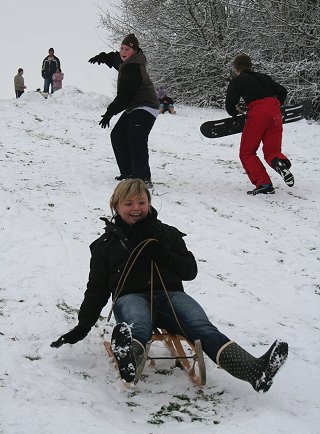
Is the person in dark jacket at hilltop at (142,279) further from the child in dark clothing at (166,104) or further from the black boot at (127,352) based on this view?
the child in dark clothing at (166,104)

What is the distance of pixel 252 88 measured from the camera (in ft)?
22.2

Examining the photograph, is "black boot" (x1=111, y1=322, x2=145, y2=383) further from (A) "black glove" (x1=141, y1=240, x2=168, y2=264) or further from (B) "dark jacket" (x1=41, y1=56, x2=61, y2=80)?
(B) "dark jacket" (x1=41, y1=56, x2=61, y2=80)

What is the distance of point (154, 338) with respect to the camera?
301 centimetres

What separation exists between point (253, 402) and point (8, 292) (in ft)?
6.25

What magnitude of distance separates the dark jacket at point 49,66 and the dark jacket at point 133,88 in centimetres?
1309

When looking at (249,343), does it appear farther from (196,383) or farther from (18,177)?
(18,177)

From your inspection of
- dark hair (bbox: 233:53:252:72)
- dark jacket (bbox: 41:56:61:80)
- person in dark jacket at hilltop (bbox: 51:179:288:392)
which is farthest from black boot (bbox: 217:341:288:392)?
dark jacket (bbox: 41:56:61:80)

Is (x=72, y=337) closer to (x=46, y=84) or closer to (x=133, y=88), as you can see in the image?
(x=133, y=88)

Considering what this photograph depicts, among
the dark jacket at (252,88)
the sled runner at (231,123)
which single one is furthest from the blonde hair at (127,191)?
the sled runner at (231,123)

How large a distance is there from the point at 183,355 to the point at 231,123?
479cm

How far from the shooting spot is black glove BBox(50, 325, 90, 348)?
2973 mm

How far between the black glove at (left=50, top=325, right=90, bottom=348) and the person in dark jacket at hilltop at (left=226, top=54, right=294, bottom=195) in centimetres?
437

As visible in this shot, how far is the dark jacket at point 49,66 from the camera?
1880cm

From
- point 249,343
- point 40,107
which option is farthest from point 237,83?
point 40,107
